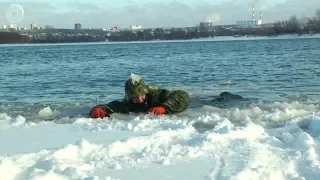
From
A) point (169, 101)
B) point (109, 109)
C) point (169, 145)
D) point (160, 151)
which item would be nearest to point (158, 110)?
point (169, 101)

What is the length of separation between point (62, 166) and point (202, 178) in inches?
57.2

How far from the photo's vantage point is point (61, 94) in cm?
1430

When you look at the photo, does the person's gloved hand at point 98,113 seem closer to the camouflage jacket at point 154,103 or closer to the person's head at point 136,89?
the camouflage jacket at point 154,103

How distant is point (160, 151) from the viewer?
558 cm

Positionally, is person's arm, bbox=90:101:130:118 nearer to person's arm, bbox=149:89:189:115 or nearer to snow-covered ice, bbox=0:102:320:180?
person's arm, bbox=149:89:189:115

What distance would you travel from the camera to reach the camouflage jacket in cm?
916

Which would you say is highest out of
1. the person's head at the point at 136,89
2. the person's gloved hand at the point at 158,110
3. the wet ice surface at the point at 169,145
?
the person's head at the point at 136,89

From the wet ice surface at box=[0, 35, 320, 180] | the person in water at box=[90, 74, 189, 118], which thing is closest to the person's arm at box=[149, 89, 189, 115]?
the person in water at box=[90, 74, 189, 118]

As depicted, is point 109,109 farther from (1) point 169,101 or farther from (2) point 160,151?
(2) point 160,151


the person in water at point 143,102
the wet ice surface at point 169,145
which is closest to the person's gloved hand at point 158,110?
the person in water at point 143,102

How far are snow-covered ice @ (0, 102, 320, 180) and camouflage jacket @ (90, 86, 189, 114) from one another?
4.23ft

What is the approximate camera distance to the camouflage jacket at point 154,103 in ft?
30.0

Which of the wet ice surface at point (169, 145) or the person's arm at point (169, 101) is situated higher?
the person's arm at point (169, 101)

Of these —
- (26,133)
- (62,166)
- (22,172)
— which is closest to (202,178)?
(62,166)
